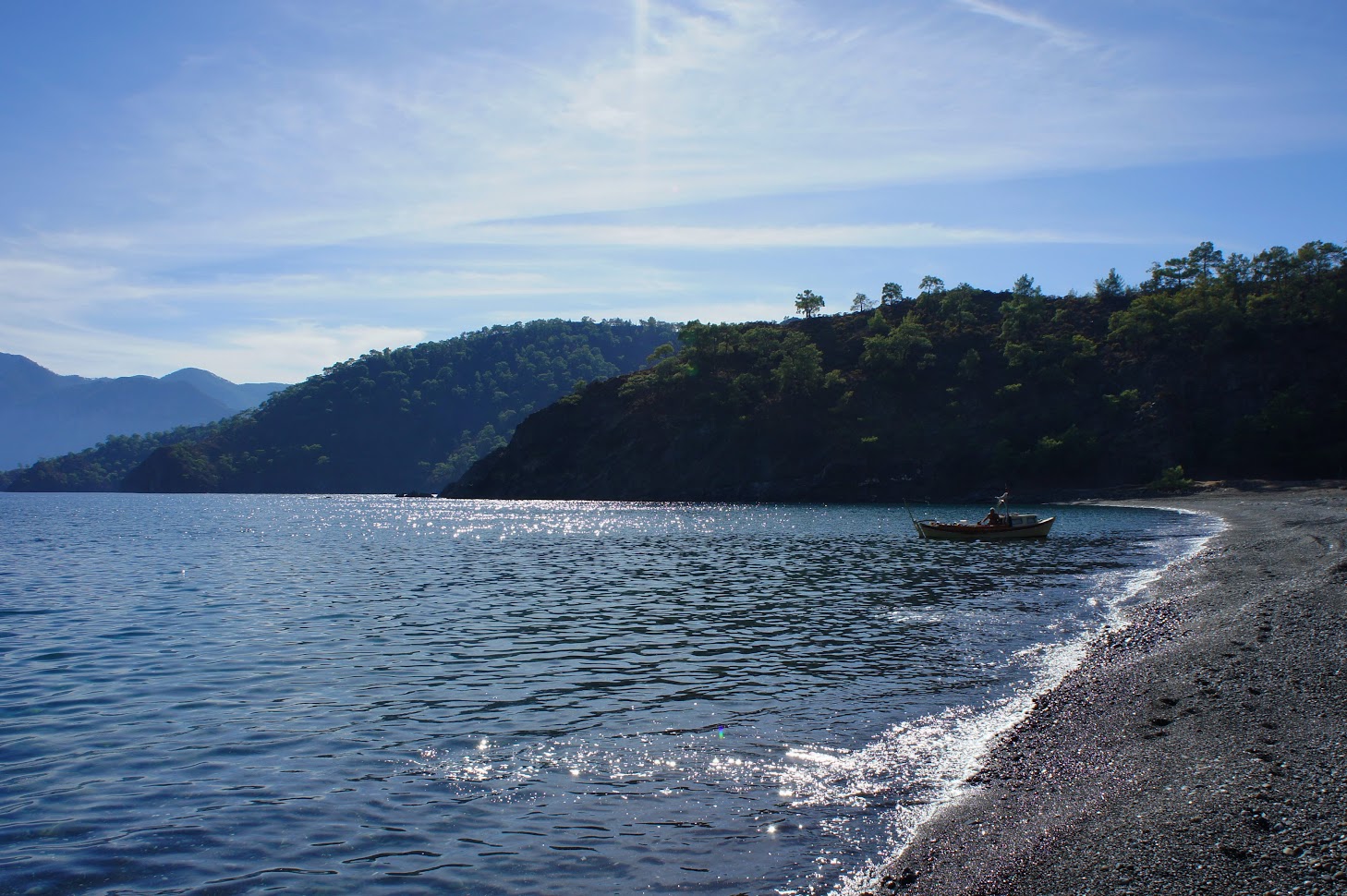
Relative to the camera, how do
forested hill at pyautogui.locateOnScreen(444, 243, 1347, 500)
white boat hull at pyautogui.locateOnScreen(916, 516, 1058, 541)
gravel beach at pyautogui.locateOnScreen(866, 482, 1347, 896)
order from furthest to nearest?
forested hill at pyautogui.locateOnScreen(444, 243, 1347, 500)
white boat hull at pyautogui.locateOnScreen(916, 516, 1058, 541)
gravel beach at pyautogui.locateOnScreen(866, 482, 1347, 896)

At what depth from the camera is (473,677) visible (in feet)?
69.5

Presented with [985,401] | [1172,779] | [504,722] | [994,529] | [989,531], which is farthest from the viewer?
[985,401]

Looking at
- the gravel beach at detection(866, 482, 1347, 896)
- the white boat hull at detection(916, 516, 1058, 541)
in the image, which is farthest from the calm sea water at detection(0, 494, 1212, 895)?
the white boat hull at detection(916, 516, 1058, 541)

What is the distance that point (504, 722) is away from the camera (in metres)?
17.2

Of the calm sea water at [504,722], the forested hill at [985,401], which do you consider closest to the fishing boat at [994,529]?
the calm sea water at [504,722]

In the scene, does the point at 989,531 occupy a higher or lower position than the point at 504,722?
higher

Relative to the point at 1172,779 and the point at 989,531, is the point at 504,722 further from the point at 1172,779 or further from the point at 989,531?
the point at 989,531

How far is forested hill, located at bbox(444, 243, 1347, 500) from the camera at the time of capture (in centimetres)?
12612

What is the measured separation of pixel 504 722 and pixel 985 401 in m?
146

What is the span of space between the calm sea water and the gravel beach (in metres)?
0.99

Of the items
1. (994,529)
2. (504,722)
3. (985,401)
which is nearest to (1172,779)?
(504,722)

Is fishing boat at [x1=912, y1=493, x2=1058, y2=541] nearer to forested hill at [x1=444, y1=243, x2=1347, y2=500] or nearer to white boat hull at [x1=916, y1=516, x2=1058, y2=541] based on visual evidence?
white boat hull at [x1=916, y1=516, x2=1058, y2=541]

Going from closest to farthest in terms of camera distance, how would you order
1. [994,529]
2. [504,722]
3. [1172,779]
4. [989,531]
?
[1172,779]
[504,722]
[994,529]
[989,531]

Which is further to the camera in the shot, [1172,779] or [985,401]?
[985,401]
